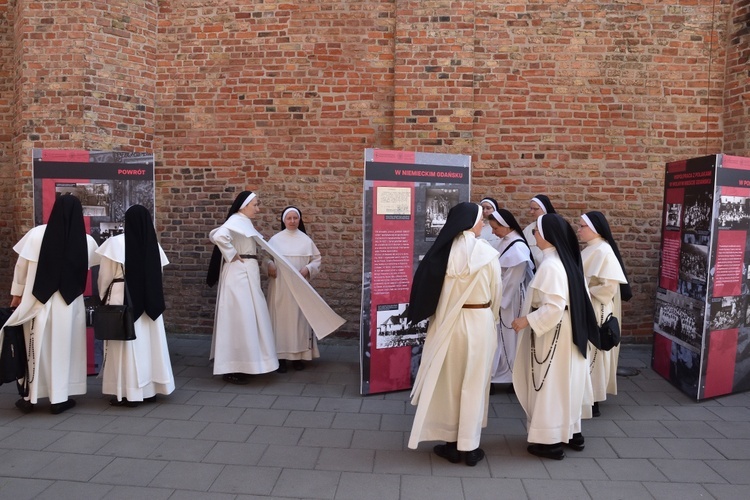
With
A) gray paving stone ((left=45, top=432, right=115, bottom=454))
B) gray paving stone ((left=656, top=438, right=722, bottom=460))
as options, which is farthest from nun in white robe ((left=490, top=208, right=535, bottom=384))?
gray paving stone ((left=45, top=432, right=115, bottom=454))

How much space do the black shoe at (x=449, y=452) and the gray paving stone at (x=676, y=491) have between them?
50.7 inches

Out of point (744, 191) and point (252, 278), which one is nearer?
point (744, 191)

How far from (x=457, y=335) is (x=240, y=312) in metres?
2.86

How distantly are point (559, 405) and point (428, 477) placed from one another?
1.14 m

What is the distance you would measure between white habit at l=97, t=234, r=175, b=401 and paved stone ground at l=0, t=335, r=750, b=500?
0.20m

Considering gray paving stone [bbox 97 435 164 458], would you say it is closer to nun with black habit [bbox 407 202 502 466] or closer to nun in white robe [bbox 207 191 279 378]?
nun in white robe [bbox 207 191 279 378]

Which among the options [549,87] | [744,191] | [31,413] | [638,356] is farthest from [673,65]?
[31,413]

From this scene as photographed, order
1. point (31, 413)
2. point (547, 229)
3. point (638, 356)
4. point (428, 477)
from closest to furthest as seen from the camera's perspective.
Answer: point (428, 477)
point (547, 229)
point (31, 413)
point (638, 356)

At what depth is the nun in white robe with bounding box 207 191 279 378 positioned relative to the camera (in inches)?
247

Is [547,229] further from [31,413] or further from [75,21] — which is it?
[75,21]

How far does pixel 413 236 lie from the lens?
599cm

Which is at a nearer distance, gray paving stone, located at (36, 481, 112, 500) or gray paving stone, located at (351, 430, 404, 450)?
gray paving stone, located at (36, 481, 112, 500)

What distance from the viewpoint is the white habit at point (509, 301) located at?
20.2ft

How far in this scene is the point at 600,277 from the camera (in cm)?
525
